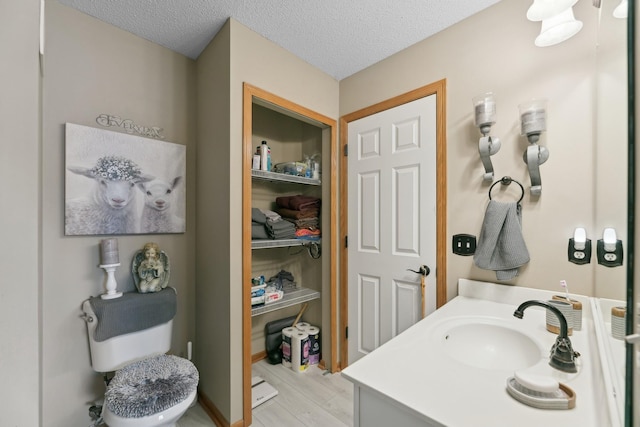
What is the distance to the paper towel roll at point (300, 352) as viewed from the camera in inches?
81.2

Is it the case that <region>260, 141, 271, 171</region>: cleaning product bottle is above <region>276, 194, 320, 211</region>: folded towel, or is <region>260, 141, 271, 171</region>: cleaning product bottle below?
above

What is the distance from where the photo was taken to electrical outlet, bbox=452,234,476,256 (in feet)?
4.78

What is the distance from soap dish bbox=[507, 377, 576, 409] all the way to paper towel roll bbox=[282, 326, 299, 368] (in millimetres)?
1739

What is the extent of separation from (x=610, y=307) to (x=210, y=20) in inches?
85.3

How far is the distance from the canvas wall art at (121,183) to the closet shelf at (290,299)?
2.51 feet

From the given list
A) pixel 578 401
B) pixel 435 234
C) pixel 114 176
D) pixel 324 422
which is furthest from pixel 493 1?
pixel 324 422

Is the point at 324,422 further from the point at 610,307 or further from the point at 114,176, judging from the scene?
the point at 114,176

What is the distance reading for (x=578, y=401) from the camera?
0.64 metres

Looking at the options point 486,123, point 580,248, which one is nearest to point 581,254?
point 580,248

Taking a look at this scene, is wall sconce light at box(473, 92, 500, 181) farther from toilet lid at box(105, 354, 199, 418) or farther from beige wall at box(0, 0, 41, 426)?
toilet lid at box(105, 354, 199, 418)

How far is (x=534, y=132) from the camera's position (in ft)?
3.92

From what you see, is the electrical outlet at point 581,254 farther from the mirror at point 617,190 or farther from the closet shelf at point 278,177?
the closet shelf at point 278,177

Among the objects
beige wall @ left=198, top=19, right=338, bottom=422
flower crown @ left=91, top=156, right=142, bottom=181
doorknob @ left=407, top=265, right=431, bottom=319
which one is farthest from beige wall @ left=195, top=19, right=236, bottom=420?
doorknob @ left=407, top=265, right=431, bottom=319

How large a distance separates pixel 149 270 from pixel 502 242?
196 centimetres
